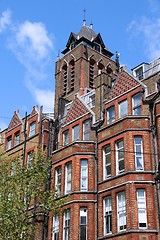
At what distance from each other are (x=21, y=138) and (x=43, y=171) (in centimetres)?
1246

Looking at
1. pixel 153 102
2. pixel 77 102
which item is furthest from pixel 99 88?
pixel 153 102

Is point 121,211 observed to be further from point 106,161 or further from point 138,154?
point 106,161

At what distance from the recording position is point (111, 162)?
3081 centimetres

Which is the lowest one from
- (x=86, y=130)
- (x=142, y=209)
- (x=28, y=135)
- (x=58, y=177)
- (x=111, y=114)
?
(x=142, y=209)

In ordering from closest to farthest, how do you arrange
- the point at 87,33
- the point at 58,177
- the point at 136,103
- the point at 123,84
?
the point at 136,103
the point at 123,84
the point at 58,177
the point at 87,33

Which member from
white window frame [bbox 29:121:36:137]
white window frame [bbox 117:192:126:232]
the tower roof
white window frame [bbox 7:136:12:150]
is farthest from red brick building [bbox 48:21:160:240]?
the tower roof

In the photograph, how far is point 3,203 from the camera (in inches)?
1061

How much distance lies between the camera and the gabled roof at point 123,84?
33.1 metres

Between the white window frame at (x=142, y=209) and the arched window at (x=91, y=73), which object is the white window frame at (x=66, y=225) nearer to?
the white window frame at (x=142, y=209)

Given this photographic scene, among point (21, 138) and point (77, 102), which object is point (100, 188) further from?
point (21, 138)

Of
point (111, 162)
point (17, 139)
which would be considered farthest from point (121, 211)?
point (17, 139)

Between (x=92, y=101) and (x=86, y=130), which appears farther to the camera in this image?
(x=92, y=101)

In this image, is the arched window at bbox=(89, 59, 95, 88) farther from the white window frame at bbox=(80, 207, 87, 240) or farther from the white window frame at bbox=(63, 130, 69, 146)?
the white window frame at bbox=(80, 207, 87, 240)

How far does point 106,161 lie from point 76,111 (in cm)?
689
